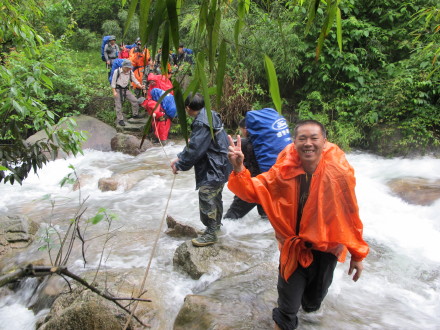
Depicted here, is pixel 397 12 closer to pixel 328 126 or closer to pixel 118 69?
pixel 328 126

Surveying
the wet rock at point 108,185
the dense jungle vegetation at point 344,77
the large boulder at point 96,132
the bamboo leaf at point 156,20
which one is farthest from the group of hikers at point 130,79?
the bamboo leaf at point 156,20

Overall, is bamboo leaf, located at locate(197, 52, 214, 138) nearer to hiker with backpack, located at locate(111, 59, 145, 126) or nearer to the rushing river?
the rushing river

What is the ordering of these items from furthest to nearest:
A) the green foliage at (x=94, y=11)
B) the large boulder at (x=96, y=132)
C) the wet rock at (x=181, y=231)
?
1. the green foliage at (x=94, y=11)
2. the large boulder at (x=96, y=132)
3. the wet rock at (x=181, y=231)

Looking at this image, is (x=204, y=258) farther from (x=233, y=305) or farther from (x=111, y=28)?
(x=111, y=28)

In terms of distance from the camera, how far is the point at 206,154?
366cm

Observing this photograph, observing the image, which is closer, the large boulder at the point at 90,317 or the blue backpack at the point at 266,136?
the large boulder at the point at 90,317

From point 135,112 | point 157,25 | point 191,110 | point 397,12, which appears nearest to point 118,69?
point 135,112

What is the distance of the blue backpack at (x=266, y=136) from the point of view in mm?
4000

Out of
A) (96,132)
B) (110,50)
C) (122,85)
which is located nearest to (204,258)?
(122,85)

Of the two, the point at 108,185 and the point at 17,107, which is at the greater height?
the point at 17,107

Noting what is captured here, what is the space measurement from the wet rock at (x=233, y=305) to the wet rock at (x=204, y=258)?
0.40 meters

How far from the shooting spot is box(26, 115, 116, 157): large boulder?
1014 cm

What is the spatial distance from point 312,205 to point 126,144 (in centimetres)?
854

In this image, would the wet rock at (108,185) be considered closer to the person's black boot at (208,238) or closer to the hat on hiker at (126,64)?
the person's black boot at (208,238)
